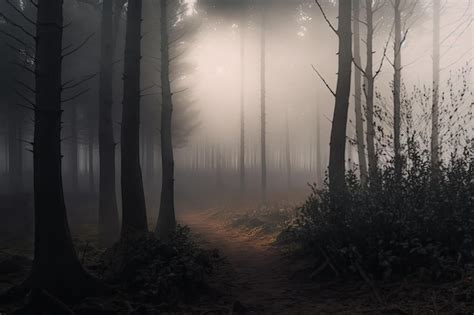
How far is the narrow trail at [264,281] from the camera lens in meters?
5.70

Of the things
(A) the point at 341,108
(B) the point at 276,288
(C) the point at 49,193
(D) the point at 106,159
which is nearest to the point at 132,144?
(C) the point at 49,193

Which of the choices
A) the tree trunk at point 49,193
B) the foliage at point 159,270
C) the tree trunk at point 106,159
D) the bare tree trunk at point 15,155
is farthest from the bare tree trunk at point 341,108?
the bare tree trunk at point 15,155

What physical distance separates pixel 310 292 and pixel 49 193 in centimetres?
430

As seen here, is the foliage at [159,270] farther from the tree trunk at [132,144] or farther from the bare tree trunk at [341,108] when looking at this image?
the bare tree trunk at [341,108]

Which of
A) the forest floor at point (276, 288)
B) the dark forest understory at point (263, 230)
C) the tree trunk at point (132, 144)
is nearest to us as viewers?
the forest floor at point (276, 288)

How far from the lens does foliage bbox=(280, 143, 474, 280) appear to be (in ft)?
18.9

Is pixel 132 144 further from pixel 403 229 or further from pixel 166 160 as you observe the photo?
pixel 403 229

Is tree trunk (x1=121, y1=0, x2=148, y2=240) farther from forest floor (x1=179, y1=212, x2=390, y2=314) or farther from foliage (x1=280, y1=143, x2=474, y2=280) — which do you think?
foliage (x1=280, y1=143, x2=474, y2=280)

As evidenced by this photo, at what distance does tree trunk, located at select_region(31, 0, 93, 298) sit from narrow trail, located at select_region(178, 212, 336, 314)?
2.59 meters

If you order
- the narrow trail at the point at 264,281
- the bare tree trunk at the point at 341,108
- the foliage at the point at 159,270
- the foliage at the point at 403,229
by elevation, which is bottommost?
the narrow trail at the point at 264,281

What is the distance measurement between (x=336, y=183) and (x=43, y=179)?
585cm

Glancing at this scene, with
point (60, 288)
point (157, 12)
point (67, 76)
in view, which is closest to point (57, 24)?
point (60, 288)

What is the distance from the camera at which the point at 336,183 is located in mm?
8805

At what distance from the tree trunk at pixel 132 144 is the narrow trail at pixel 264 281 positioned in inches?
99.8
